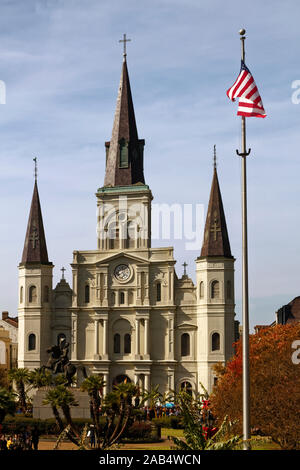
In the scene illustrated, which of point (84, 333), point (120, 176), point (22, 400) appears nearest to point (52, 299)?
point (84, 333)

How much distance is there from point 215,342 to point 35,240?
23432 mm

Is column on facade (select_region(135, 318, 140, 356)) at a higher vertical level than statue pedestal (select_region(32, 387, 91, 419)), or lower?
higher

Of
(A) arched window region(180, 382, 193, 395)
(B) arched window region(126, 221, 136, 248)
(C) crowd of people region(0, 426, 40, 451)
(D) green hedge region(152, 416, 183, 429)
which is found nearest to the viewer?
(C) crowd of people region(0, 426, 40, 451)

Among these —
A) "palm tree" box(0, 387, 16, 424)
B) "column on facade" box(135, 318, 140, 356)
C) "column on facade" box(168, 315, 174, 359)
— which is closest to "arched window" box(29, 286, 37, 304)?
"column on facade" box(135, 318, 140, 356)

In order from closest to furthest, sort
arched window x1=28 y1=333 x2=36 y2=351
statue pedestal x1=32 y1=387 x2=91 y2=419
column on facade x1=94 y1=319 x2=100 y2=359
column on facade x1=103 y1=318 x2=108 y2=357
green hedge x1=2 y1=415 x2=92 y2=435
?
green hedge x1=2 y1=415 x2=92 y2=435
statue pedestal x1=32 y1=387 x2=91 y2=419
column on facade x1=103 y1=318 x2=108 y2=357
column on facade x1=94 y1=319 x2=100 y2=359
arched window x1=28 y1=333 x2=36 y2=351

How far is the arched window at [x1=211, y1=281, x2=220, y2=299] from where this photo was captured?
3007 inches

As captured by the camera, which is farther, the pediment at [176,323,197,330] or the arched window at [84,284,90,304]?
the arched window at [84,284,90,304]

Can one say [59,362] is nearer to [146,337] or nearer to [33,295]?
[146,337]

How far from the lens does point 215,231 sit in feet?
257

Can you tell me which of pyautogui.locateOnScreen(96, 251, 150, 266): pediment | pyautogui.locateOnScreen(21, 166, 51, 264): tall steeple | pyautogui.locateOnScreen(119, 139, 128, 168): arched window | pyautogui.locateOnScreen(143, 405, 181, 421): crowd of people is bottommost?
pyautogui.locateOnScreen(143, 405, 181, 421): crowd of people

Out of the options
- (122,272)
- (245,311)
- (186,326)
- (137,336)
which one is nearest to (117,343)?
(137,336)

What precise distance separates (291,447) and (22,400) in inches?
1134

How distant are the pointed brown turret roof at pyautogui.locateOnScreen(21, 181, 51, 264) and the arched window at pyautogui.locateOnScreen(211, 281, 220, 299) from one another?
63.0 feet

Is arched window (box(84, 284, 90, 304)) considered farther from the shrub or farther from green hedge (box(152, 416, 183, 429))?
the shrub
